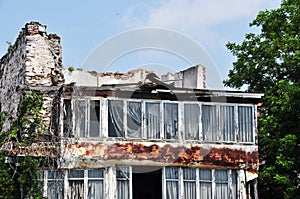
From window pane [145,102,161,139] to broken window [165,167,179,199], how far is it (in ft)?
4.38

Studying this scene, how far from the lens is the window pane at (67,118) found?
24781mm

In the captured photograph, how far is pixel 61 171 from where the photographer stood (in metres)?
24.3

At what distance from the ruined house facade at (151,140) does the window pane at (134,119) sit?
36 millimetres

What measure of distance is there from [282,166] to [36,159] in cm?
1070

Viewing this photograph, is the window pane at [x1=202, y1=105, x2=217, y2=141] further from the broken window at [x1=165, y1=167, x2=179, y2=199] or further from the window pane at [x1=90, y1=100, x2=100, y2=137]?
the window pane at [x1=90, y1=100, x2=100, y2=137]

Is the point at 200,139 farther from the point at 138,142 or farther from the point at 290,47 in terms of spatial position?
the point at 290,47

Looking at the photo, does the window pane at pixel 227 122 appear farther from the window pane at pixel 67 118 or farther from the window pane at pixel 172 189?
the window pane at pixel 67 118

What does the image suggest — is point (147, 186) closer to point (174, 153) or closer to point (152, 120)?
point (174, 153)

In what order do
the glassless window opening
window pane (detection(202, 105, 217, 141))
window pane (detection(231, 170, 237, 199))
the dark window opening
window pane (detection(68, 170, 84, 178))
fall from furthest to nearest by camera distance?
the dark window opening, window pane (detection(202, 105, 217, 141)), window pane (detection(231, 170, 237, 199)), the glassless window opening, window pane (detection(68, 170, 84, 178))

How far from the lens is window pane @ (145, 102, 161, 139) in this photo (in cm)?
2528

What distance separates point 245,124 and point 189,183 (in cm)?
324

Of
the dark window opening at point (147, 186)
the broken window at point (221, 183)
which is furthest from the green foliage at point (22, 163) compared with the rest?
the broken window at point (221, 183)

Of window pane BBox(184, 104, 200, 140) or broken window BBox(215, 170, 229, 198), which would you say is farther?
window pane BBox(184, 104, 200, 140)

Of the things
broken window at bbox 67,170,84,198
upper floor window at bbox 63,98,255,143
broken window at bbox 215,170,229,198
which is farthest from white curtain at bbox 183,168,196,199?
broken window at bbox 67,170,84,198
